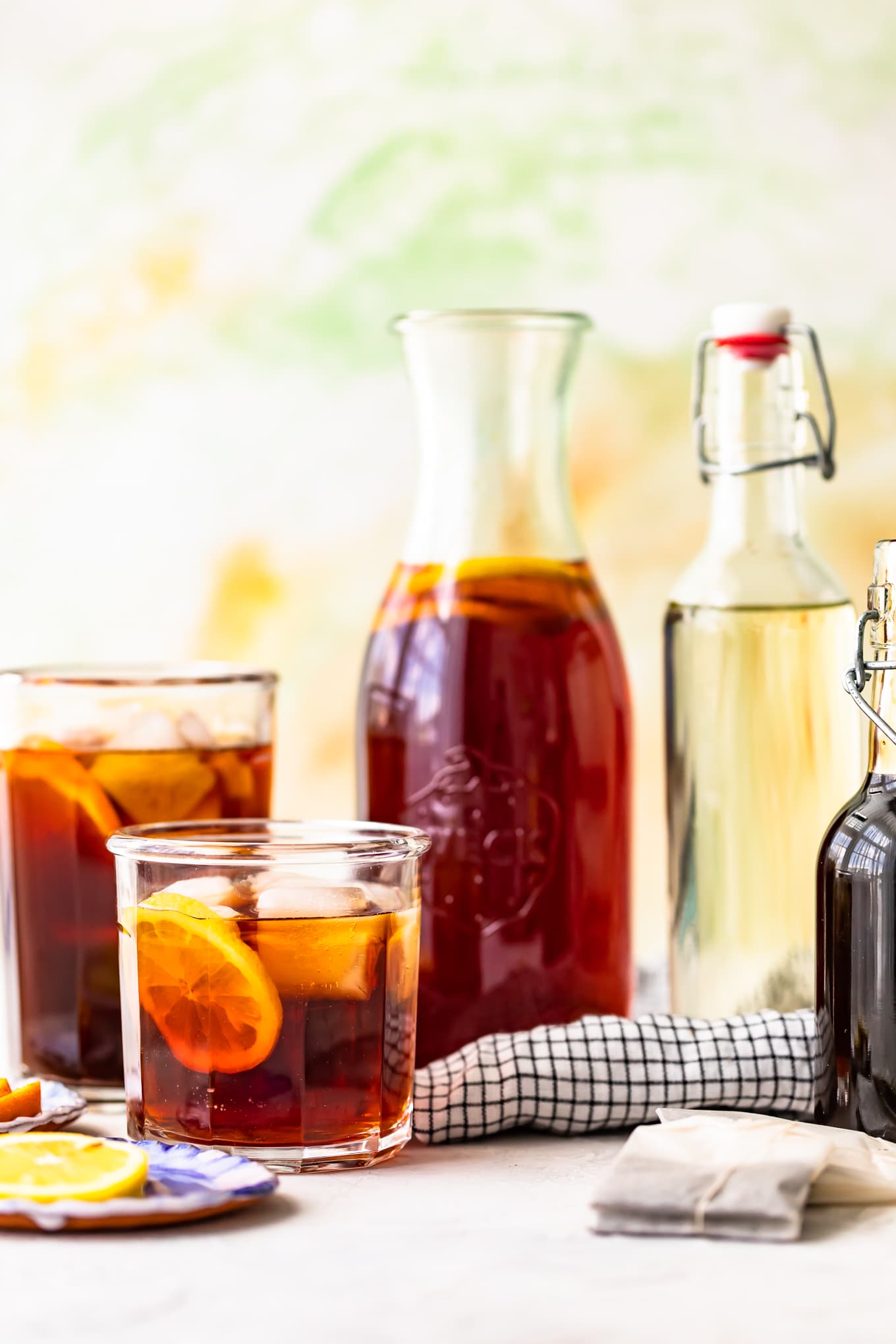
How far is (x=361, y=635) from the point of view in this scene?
1.30 metres

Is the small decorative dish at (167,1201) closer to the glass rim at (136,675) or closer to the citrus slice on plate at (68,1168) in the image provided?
the citrus slice on plate at (68,1168)

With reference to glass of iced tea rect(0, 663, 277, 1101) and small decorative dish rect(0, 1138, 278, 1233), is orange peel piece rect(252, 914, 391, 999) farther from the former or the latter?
glass of iced tea rect(0, 663, 277, 1101)

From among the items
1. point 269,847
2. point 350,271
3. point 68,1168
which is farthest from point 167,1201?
point 350,271

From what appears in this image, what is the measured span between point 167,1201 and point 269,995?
0.37 ft

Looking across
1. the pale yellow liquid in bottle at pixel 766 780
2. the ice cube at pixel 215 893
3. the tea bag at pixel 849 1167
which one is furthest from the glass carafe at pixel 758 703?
the ice cube at pixel 215 893

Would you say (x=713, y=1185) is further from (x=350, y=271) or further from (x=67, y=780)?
(x=350, y=271)

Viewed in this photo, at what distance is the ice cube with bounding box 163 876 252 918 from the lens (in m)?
0.75

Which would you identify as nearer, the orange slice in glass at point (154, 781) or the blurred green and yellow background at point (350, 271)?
the orange slice in glass at point (154, 781)

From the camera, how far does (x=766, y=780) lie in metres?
0.94

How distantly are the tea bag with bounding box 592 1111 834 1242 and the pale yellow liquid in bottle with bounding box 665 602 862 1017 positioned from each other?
0.25 meters

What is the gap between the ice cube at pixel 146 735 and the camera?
2.98 feet

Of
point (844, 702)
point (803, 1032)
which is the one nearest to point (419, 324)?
point (844, 702)

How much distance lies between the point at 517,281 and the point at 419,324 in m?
0.35

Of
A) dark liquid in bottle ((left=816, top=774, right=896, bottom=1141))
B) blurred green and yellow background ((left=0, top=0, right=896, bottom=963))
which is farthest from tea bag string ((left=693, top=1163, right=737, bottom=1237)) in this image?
blurred green and yellow background ((left=0, top=0, right=896, bottom=963))
